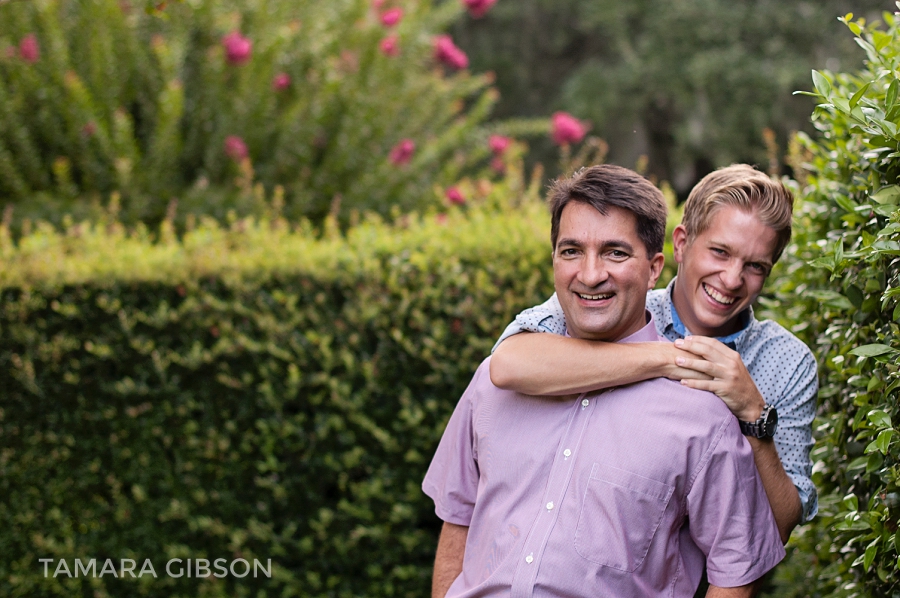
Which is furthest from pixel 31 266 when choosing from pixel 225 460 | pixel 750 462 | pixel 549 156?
pixel 549 156

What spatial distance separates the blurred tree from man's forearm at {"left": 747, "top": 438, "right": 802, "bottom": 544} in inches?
486

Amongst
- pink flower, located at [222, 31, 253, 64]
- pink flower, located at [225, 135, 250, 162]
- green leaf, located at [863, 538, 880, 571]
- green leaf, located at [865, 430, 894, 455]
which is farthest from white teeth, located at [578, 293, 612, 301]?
pink flower, located at [222, 31, 253, 64]

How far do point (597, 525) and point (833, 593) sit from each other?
1.04m

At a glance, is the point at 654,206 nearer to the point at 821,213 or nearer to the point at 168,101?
the point at 821,213

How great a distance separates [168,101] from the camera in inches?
245

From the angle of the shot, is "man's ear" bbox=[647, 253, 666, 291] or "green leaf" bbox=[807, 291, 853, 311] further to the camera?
"green leaf" bbox=[807, 291, 853, 311]

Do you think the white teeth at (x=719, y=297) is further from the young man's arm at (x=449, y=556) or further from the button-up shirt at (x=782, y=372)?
the young man's arm at (x=449, y=556)

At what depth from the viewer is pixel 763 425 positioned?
78.7 inches

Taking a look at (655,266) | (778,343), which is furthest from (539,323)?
(778,343)

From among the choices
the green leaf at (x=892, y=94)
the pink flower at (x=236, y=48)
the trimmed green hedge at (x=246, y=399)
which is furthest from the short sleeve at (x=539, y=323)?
the pink flower at (x=236, y=48)

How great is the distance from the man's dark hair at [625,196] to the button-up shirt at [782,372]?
39 centimetres

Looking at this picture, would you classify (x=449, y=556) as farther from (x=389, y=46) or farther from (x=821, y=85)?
(x=389, y=46)

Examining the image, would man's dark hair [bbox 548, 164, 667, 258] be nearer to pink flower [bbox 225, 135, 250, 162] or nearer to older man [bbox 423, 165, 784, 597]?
older man [bbox 423, 165, 784, 597]

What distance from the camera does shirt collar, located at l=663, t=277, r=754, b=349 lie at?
2.35 meters
